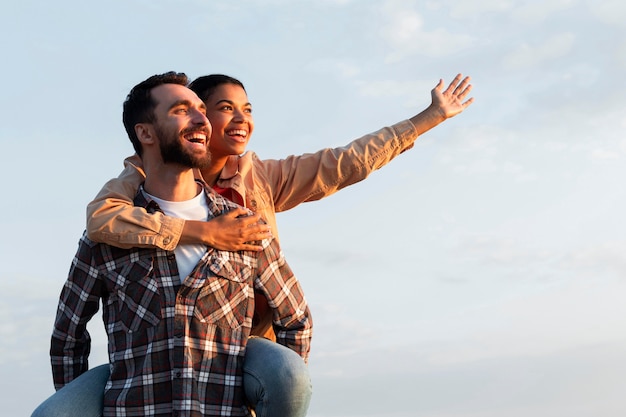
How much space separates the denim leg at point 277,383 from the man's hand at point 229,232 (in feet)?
1.85

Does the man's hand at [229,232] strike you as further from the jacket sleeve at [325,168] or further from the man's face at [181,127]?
the jacket sleeve at [325,168]

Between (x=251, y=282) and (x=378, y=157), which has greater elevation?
(x=378, y=157)

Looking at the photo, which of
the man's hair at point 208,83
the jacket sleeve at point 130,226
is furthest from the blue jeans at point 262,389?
the man's hair at point 208,83

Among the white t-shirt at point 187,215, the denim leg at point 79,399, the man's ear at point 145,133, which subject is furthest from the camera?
the man's ear at point 145,133

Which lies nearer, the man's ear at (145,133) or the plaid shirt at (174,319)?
the plaid shirt at (174,319)

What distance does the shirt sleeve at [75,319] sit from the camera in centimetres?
443

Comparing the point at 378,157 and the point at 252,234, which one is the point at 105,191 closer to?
the point at 252,234

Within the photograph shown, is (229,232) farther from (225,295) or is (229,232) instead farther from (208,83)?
(208,83)

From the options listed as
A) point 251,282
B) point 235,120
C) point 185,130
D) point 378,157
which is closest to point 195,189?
point 185,130

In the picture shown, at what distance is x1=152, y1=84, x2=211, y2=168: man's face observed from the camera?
445 centimetres

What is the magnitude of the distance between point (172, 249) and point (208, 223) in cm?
23

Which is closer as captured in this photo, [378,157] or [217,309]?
[217,309]

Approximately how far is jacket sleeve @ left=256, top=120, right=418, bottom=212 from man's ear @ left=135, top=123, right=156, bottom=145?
112 centimetres

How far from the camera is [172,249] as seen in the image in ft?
14.0
